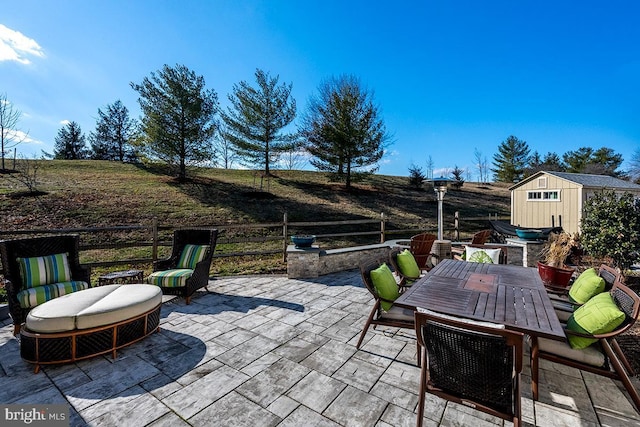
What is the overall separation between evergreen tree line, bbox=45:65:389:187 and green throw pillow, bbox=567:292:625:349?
14379mm

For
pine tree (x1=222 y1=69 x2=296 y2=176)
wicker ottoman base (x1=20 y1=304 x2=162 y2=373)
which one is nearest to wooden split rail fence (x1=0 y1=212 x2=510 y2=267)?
wicker ottoman base (x1=20 y1=304 x2=162 y2=373)

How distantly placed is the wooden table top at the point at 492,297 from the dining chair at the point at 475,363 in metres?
0.44

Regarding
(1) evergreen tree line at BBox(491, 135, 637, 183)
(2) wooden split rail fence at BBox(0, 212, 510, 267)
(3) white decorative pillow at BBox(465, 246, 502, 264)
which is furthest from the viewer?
(1) evergreen tree line at BBox(491, 135, 637, 183)

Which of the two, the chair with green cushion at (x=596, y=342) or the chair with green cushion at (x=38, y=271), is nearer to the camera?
the chair with green cushion at (x=596, y=342)

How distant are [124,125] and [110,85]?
22.5 m

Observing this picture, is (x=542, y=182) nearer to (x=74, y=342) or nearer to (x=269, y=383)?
(x=269, y=383)

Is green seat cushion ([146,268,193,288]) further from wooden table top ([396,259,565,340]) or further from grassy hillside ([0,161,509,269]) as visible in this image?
grassy hillside ([0,161,509,269])

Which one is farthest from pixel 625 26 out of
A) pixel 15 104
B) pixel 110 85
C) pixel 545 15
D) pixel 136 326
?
pixel 15 104

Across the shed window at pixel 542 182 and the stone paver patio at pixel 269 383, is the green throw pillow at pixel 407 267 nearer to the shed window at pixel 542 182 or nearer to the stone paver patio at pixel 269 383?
the stone paver patio at pixel 269 383

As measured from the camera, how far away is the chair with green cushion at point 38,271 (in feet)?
10.1

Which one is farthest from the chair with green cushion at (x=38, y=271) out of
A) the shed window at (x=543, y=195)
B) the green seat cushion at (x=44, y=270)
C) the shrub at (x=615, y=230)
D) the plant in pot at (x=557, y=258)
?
the shed window at (x=543, y=195)

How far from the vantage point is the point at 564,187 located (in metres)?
10.4

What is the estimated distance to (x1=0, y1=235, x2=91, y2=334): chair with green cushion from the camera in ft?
10.1

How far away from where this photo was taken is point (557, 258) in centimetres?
505
